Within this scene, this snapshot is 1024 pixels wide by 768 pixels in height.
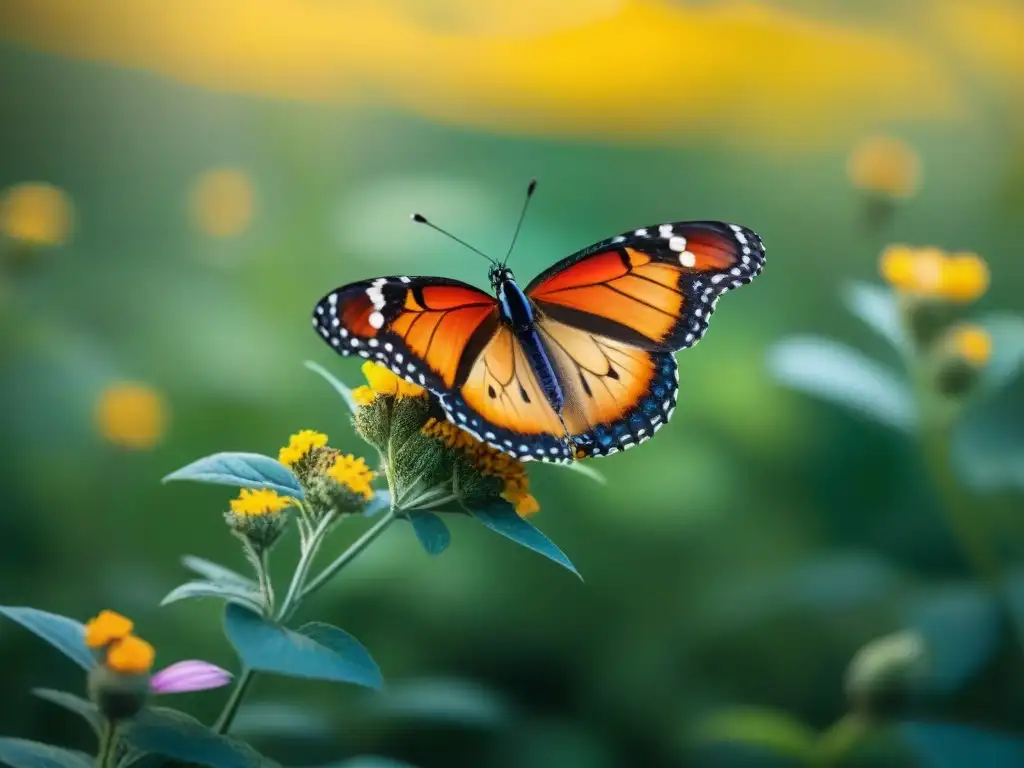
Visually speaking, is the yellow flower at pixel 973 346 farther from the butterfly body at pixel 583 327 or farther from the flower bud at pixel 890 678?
the butterfly body at pixel 583 327

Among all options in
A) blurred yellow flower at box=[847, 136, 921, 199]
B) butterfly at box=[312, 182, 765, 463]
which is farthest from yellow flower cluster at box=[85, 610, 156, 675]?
blurred yellow flower at box=[847, 136, 921, 199]

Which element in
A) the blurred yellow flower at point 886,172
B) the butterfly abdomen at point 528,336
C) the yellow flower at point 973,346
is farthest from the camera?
the blurred yellow flower at point 886,172

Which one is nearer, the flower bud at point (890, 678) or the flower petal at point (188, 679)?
the flower petal at point (188, 679)

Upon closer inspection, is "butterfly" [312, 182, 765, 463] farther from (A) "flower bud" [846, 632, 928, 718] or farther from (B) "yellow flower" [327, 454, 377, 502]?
(A) "flower bud" [846, 632, 928, 718]

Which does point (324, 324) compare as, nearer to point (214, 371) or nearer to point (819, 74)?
point (214, 371)

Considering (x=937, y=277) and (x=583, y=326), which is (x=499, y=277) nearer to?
(x=583, y=326)

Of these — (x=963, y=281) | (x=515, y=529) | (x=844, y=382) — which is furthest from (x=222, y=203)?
(x=515, y=529)

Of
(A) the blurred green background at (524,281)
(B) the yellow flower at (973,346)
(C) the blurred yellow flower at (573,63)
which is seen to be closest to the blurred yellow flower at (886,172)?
(A) the blurred green background at (524,281)
